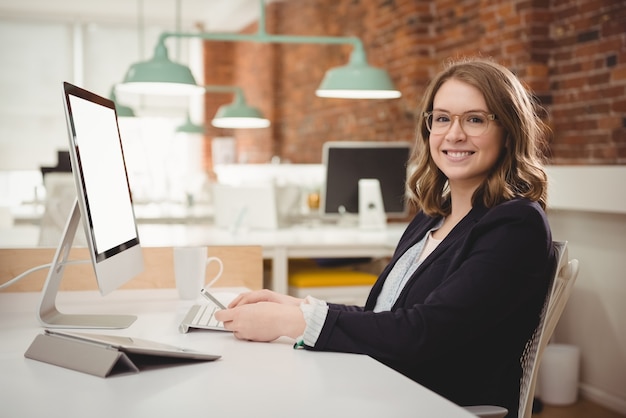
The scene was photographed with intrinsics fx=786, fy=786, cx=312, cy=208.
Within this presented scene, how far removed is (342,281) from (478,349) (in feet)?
6.96

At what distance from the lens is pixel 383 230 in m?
4.27

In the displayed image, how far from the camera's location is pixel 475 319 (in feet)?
4.73

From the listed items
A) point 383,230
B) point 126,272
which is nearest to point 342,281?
point 383,230

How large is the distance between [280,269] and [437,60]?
2210 mm

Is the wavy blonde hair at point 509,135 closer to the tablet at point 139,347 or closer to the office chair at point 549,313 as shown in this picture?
the office chair at point 549,313

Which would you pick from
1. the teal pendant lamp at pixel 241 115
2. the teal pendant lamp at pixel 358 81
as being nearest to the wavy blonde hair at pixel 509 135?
the teal pendant lamp at pixel 358 81

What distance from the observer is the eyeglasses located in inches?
64.3

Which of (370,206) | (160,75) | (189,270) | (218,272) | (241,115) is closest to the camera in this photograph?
(189,270)

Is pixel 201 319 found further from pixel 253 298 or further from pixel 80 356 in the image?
pixel 80 356

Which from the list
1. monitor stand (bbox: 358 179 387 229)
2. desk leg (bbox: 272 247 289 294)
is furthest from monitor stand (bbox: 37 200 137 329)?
monitor stand (bbox: 358 179 387 229)

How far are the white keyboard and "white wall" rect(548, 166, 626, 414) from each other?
2046 mm

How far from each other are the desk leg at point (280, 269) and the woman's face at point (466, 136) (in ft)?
6.36

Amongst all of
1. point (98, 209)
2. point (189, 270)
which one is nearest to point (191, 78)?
point (189, 270)

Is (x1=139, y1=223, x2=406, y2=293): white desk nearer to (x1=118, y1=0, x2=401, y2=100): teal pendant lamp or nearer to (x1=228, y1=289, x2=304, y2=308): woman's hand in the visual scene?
(x1=118, y1=0, x2=401, y2=100): teal pendant lamp
